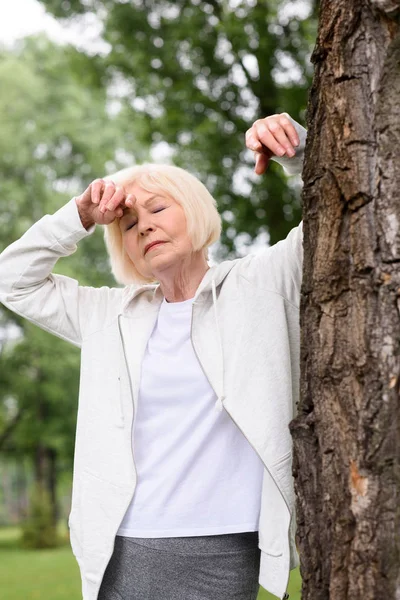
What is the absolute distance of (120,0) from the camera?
1184 centimetres

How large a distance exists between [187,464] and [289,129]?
3.41 ft

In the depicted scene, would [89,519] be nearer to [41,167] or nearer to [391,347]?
[391,347]

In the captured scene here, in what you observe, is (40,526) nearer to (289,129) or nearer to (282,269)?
(282,269)

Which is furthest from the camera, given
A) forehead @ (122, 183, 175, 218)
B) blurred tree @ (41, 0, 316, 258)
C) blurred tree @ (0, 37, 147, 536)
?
blurred tree @ (0, 37, 147, 536)

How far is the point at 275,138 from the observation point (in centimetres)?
240

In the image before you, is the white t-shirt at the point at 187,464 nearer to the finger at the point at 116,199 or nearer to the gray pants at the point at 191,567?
the gray pants at the point at 191,567

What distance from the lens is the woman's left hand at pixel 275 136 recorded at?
239 centimetres

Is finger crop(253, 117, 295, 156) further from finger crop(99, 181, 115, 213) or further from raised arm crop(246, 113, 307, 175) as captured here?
finger crop(99, 181, 115, 213)

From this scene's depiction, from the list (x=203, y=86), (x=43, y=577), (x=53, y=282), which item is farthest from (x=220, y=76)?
(x=53, y=282)

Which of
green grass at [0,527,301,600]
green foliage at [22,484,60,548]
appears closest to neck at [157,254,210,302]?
green grass at [0,527,301,600]

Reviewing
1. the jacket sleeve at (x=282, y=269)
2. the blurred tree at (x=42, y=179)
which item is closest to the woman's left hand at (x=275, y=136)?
the jacket sleeve at (x=282, y=269)

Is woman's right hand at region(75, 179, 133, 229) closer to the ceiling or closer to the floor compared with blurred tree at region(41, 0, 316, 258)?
closer to the floor

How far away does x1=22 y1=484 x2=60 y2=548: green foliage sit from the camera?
18672mm

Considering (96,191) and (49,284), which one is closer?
(96,191)
